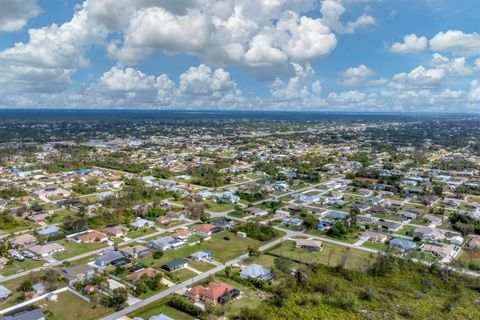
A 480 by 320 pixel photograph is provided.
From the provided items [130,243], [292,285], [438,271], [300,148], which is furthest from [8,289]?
[300,148]

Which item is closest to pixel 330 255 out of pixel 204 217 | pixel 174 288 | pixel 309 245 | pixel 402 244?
pixel 309 245

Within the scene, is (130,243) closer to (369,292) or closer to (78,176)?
(369,292)

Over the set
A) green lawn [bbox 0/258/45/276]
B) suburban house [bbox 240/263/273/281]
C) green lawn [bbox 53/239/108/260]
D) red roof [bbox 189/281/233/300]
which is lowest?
green lawn [bbox 53/239/108/260]

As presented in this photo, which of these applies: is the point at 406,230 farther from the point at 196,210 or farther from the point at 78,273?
the point at 78,273

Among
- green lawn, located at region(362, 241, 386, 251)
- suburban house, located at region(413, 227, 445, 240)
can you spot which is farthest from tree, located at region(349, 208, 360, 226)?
suburban house, located at region(413, 227, 445, 240)

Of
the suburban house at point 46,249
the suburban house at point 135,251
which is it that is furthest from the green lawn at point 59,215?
the suburban house at point 135,251

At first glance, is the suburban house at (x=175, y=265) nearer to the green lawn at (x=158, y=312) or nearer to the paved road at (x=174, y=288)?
the paved road at (x=174, y=288)

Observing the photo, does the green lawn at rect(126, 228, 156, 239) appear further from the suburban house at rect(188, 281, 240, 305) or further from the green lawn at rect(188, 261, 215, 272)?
the suburban house at rect(188, 281, 240, 305)
